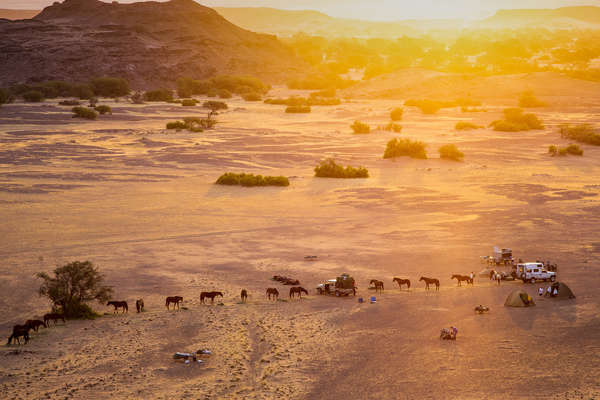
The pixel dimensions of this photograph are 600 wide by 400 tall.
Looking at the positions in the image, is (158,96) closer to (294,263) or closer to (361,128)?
(361,128)

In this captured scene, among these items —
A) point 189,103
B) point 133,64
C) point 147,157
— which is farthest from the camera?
point 133,64

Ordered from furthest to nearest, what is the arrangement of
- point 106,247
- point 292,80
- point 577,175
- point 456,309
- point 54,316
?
point 292,80
point 577,175
point 106,247
point 456,309
point 54,316

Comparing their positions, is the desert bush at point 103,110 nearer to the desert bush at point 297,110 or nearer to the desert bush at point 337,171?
the desert bush at point 297,110

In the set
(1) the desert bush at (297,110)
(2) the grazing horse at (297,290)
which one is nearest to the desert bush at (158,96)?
(1) the desert bush at (297,110)

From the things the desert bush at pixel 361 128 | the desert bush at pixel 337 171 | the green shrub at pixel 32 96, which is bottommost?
the desert bush at pixel 337 171

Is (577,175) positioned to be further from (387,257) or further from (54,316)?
(54,316)

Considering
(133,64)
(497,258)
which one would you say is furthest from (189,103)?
(497,258)

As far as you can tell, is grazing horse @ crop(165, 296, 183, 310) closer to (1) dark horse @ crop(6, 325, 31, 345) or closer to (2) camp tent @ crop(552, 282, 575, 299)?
(1) dark horse @ crop(6, 325, 31, 345)
